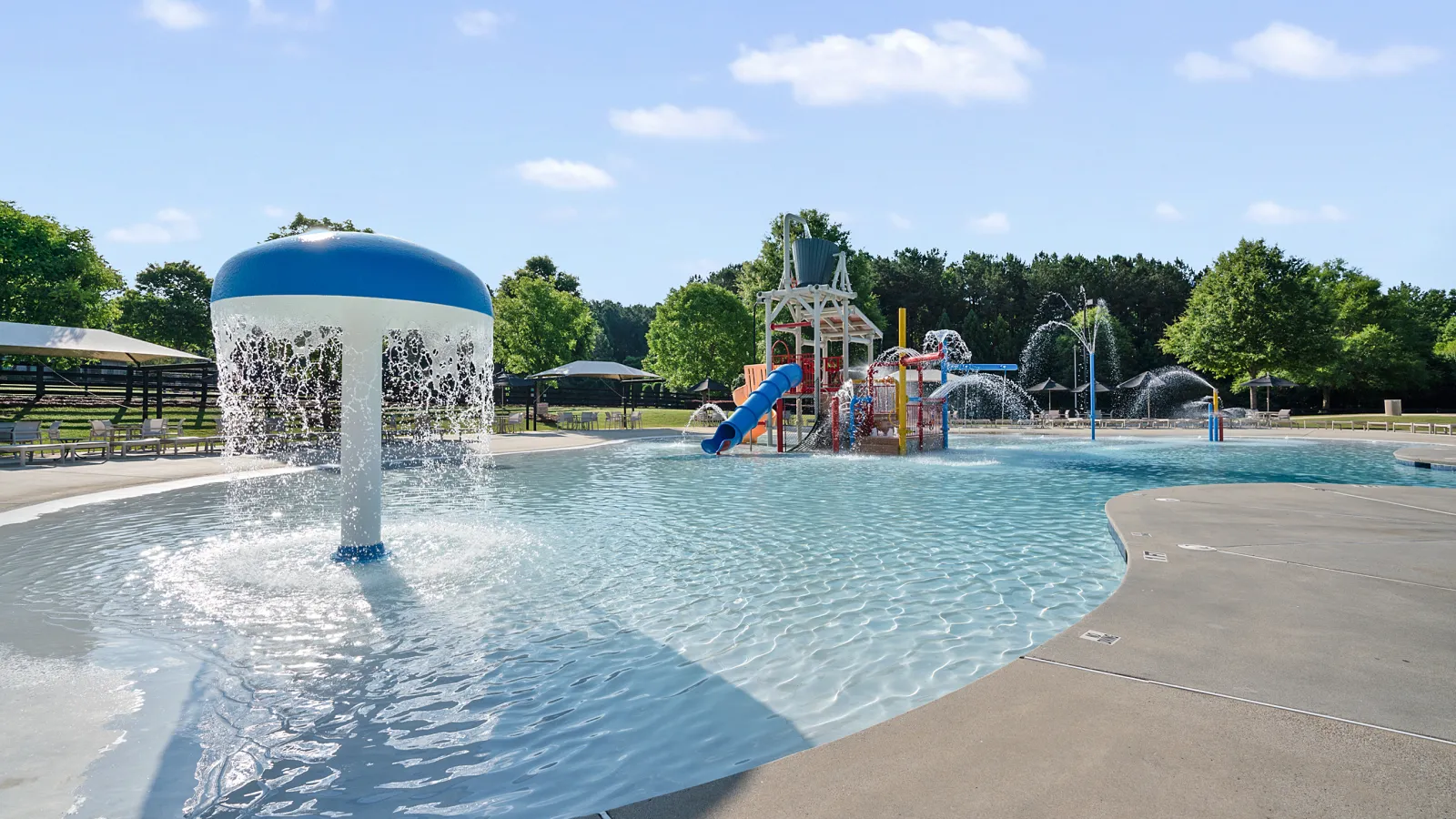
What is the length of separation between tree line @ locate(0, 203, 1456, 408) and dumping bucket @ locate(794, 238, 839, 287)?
1647 centimetres

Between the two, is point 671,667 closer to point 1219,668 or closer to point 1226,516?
point 1219,668

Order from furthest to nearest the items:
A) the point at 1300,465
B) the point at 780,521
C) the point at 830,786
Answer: the point at 1300,465 < the point at 780,521 < the point at 830,786

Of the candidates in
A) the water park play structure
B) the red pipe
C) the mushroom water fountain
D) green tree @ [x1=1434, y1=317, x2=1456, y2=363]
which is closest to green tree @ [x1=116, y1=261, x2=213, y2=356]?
the water park play structure

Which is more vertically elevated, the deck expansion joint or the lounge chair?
the lounge chair

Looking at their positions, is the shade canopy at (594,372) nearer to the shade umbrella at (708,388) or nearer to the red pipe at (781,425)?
the red pipe at (781,425)

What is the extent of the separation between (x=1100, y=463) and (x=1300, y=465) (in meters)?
4.95

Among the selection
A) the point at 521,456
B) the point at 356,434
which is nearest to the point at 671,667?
the point at 356,434

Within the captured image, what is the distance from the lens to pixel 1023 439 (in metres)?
29.4

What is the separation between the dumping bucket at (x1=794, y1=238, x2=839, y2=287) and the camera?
2678 centimetres

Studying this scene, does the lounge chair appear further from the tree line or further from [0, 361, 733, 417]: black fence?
the tree line

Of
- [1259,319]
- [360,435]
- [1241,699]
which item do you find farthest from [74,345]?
[1259,319]

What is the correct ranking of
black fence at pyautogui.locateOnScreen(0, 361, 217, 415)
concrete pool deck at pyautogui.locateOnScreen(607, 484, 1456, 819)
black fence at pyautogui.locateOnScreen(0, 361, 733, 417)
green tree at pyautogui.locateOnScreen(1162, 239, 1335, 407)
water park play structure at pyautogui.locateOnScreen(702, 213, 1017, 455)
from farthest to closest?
green tree at pyautogui.locateOnScreen(1162, 239, 1335, 407)
black fence at pyautogui.locateOnScreen(0, 361, 217, 415)
black fence at pyautogui.locateOnScreen(0, 361, 733, 417)
water park play structure at pyautogui.locateOnScreen(702, 213, 1017, 455)
concrete pool deck at pyautogui.locateOnScreen(607, 484, 1456, 819)

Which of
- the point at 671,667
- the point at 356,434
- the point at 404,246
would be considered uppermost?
the point at 404,246

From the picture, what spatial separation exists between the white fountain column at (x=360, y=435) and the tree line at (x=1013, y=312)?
32.6m
